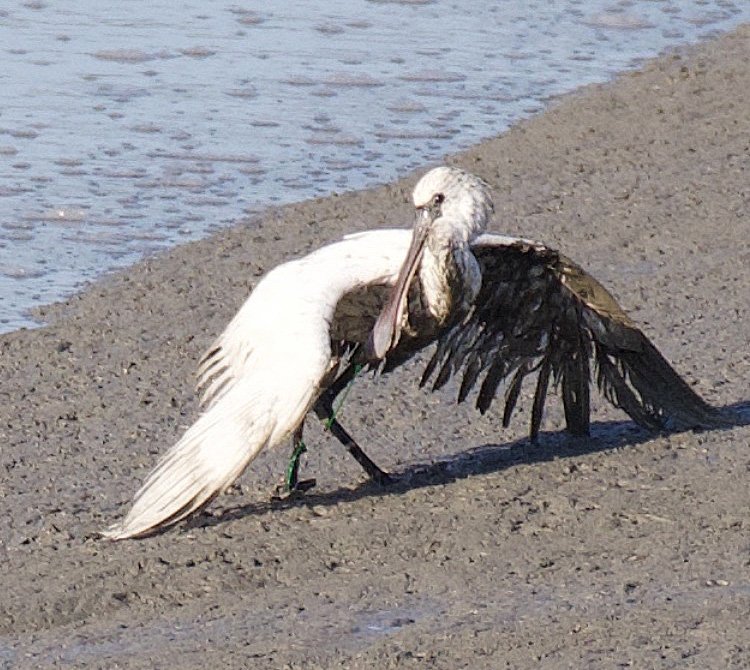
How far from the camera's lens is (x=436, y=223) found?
5.86 metres

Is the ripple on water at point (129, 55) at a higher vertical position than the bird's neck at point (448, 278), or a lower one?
lower

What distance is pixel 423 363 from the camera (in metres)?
7.22

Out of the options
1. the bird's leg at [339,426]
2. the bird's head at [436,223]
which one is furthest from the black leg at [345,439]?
the bird's head at [436,223]

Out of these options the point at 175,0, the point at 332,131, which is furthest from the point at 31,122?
the point at 175,0

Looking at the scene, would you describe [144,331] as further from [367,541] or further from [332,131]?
[332,131]

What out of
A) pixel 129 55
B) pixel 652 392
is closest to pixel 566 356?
pixel 652 392

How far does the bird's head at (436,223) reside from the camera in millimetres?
5812

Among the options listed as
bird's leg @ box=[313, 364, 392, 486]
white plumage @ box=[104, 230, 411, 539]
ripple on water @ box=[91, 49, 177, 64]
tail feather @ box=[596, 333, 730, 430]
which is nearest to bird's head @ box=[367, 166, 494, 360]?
white plumage @ box=[104, 230, 411, 539]

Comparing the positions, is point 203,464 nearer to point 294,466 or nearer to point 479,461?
point 294,466

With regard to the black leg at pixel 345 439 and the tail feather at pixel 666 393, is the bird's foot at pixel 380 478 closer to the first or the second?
the black leg at pixel 345 439

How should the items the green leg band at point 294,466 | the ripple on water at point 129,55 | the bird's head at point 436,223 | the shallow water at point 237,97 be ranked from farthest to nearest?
the ripple on water at point 129,55, the shallow water at point 237,97, the green leg band at point 294,466, the bird's head at point 436,223

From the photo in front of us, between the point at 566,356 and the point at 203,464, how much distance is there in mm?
1496

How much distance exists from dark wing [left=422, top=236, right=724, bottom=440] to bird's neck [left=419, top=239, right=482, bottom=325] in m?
Result: 0.33

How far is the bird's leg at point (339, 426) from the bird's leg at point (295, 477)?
4.0 inches
